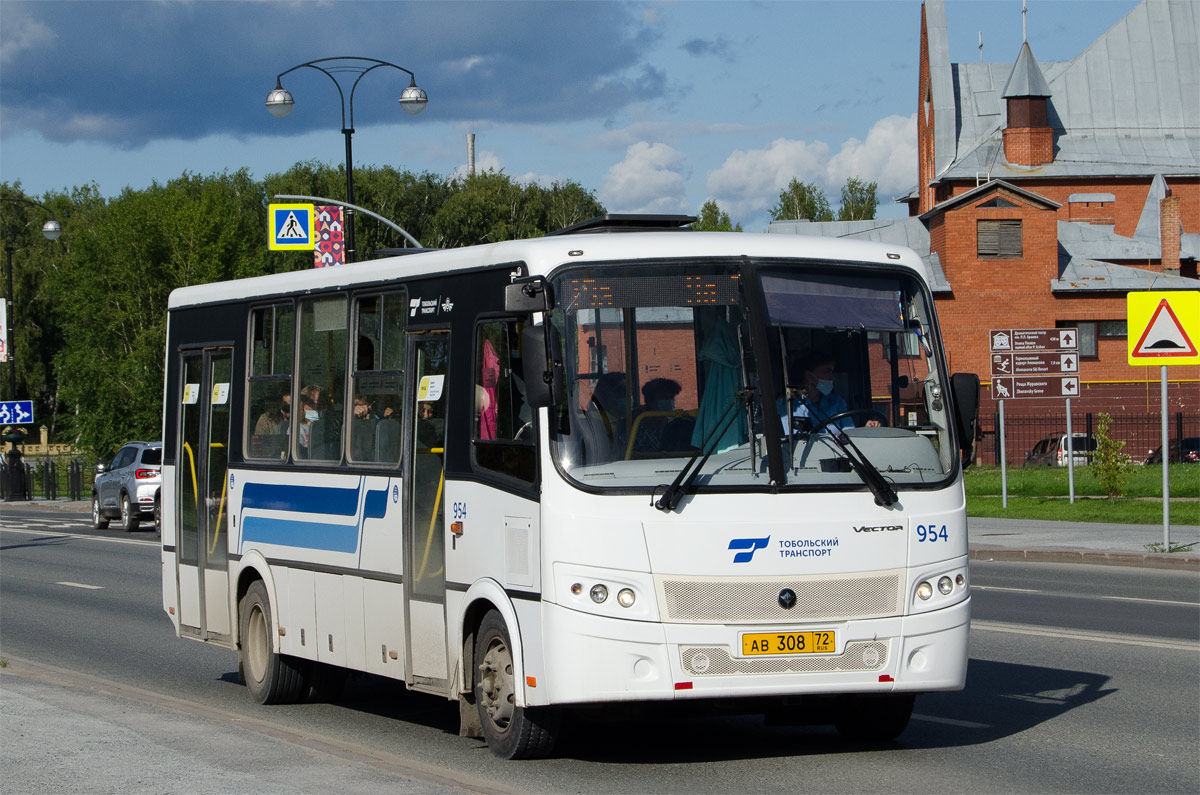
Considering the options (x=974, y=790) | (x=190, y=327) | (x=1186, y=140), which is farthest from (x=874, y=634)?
(x=1186, y=140)

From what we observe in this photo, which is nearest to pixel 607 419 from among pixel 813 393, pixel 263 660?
pixel 813 393

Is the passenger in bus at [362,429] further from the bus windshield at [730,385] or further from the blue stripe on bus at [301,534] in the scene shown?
the bus windshield at [730,385]

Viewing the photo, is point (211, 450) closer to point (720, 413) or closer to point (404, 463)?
point (404, 463)

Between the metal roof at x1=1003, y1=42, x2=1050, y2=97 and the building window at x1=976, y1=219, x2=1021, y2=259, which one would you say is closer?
the building window at x1=976, y1=219, x2=1021, y2=259

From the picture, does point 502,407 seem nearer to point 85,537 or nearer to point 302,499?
point 302,499

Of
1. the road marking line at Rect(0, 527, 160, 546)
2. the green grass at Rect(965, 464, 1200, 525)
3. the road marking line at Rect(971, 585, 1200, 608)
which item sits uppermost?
the green grass at Rect(965, 464, 1200, 525)

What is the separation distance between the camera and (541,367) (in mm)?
7676

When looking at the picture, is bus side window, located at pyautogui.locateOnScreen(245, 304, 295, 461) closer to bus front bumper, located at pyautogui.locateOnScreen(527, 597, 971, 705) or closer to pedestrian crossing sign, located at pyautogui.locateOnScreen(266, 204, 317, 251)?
bus front bumper, located at pyautogui.locateOnScreen(527, 597, 971, 705)

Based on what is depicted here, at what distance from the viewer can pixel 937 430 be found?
838 cm

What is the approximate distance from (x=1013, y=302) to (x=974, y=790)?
54216 millimetres

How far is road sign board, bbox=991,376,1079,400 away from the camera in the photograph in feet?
94.7

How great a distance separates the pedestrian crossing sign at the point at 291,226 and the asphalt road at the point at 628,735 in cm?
1452

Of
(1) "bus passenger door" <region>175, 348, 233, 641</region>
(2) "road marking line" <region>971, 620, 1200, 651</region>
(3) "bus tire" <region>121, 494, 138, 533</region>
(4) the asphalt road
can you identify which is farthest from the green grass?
(1) "bus passenger door" <region>175, 348, 233, 641</region>

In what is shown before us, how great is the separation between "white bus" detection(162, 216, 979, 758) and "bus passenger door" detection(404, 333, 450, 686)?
19 mm
